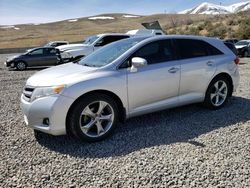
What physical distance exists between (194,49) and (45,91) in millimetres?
2939

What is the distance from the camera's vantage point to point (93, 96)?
432cm

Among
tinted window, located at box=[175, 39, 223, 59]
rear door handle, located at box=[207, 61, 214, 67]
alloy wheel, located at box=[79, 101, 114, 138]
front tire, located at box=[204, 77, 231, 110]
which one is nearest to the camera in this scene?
alloy wheel, located at box=[79, 101, 114, 138]

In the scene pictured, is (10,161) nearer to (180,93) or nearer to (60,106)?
(60,106)

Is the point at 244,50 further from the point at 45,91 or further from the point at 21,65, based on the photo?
the point at 45,91

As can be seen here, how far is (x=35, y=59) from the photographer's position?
16812mm

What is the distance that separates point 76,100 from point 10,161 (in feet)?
3.91

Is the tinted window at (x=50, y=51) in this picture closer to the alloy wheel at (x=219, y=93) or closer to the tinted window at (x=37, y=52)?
the tinted window at (x=37, y=52)

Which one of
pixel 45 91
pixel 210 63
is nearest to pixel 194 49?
pixel 210 63

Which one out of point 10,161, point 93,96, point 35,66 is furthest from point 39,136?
point 35,66

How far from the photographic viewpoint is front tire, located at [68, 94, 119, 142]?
4.23 metres

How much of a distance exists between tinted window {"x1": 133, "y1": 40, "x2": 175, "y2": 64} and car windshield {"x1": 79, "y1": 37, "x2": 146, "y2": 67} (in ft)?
0.76

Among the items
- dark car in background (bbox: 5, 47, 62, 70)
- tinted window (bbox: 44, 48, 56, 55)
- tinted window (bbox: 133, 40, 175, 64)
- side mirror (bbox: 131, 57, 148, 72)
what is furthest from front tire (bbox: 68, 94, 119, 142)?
tinted window (bbox: 44, 48, 56, 55)

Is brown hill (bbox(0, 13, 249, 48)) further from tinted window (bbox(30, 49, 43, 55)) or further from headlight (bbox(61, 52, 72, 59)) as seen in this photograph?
headlight (bbox(61, 52, 72, 59))

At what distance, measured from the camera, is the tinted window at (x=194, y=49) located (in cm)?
542
